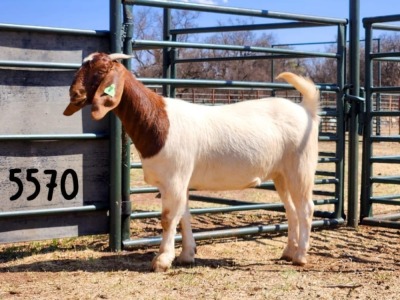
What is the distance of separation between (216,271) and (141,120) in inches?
50.3

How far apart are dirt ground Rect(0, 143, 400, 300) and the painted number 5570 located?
1.72 ft

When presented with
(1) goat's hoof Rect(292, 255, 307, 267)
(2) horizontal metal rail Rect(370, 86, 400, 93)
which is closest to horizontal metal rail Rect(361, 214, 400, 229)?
(2) horizontal metal rail Rect(370, 86, 400, 93)

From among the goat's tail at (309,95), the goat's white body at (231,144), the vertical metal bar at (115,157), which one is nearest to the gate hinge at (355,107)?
the goat's tail at (309,95)

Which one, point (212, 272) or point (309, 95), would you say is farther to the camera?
point (309, 95)

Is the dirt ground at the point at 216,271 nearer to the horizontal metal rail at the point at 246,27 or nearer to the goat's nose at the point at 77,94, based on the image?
the goat's nose at the point at 77,94

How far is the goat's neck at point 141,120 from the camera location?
515 cm

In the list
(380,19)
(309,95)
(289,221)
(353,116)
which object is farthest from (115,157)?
(380,19)

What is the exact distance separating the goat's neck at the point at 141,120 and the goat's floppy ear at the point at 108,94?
0.15 meters

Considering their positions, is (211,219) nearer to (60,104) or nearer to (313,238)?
(313,238)

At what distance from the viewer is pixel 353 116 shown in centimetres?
764

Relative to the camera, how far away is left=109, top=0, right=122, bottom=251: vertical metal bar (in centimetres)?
589

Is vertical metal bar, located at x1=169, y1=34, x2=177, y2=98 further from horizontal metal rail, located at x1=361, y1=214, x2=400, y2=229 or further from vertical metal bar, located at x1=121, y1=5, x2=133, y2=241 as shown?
horizontal metal rail, located at x1=361, y1=214, x2=400, y2=229

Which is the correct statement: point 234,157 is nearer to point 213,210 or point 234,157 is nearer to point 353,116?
point 213,210

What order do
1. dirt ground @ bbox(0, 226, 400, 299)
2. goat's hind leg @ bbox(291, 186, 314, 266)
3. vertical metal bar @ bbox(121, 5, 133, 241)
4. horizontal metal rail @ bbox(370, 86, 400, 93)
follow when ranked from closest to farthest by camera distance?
dirt ground @ bbox(0, 226, 400, 299) < goat's hind leg @ bbox(291, 186, 314, 266) < vertical metal bar @ bbox(121, 5, 133, 241) < horizontal metal rail @ bbox(370, 86, 400, 93)
